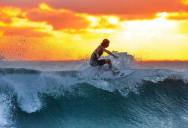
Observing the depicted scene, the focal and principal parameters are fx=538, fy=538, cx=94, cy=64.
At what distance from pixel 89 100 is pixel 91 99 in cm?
8

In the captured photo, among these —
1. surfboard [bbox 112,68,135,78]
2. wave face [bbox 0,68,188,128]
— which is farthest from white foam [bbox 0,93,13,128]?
surfboard [bbox 112,68,135,78]

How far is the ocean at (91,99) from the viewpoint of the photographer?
13.9 m

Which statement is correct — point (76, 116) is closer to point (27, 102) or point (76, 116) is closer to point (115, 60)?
point (27, 102)

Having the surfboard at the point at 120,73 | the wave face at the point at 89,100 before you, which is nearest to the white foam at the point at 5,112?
the wave face at the point at 89,100

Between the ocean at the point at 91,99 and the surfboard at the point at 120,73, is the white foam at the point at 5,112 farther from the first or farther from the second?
the surfboard at the point at 120,73

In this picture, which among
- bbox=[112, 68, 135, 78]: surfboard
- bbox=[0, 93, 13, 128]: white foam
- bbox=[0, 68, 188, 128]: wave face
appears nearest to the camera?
bbox=[0, 93, 13, 128]: white foam

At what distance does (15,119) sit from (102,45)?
4.01 meters

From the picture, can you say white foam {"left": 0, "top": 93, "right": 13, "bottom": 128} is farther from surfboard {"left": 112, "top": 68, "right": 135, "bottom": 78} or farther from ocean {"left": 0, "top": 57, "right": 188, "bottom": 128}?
surfboard {"left": 112, "top": 68, "right": 135, "bottom": 78}

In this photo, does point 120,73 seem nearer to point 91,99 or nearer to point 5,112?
point 91,99

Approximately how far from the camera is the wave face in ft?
45.4

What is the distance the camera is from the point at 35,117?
1398cm

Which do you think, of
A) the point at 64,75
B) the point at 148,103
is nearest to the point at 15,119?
the point at 64,75

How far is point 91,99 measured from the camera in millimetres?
15320

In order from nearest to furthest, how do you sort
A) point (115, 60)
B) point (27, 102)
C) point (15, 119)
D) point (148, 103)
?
point (15, 119) → point (27, 102) → point (148, 103) → point (115, 60)
